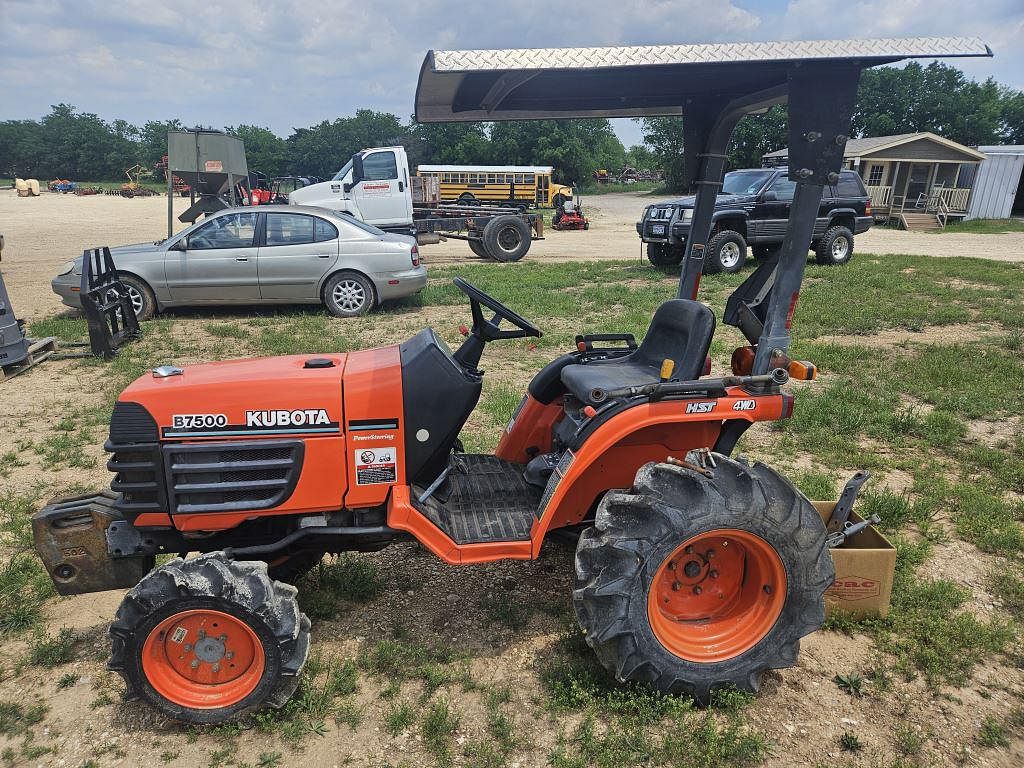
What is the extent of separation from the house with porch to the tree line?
27.3ft

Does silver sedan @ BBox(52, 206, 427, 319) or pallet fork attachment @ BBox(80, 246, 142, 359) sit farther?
silver sedan @ BBox(52, 206, 427, 319)

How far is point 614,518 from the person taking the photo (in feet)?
8.80

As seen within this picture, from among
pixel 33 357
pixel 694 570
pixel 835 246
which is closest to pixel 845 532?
pixel 694 570

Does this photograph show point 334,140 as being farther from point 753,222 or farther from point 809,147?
point 809,147

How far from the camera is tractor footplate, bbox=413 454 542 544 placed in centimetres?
296

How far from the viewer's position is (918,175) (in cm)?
2838

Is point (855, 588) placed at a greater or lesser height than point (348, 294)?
lesser

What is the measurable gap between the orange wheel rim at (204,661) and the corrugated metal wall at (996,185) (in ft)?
106

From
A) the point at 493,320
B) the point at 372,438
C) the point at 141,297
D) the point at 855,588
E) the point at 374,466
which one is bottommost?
the point at 855,588

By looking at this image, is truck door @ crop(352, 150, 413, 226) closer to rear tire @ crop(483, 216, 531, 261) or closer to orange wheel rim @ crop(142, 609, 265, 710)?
rear tire @ crop(483, 216, 531, 261)

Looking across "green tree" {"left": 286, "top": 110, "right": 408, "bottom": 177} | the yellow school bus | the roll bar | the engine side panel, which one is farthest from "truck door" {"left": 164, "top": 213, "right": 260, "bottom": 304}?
"green tree" {"left": 286, "top": 110, "right": 408, "bottom": 177}

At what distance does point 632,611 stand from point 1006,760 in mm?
1431

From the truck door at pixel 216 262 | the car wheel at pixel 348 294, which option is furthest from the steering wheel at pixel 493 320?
the truck door at pixel 216 262

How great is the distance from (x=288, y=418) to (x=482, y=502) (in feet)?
3.27
